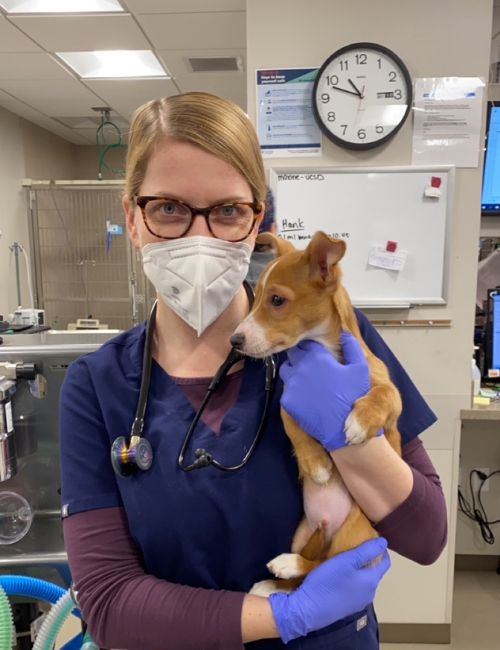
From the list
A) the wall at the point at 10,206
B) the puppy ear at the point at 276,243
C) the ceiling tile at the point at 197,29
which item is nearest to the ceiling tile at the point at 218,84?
the ceiling tile at the point at 197,29

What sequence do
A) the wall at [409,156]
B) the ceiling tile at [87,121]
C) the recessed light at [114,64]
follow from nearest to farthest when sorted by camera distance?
the wall at [409,156], the recessed light at [114,64], the ceiling tile at [87,121]

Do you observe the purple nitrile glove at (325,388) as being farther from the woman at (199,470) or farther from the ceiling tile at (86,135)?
the ceiling tile at (86,135)

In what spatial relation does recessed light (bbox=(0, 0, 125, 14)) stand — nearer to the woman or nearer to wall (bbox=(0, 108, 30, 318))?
wall (bbox=(0, 108, 30, 318))

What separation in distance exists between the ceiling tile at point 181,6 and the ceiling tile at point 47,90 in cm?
146

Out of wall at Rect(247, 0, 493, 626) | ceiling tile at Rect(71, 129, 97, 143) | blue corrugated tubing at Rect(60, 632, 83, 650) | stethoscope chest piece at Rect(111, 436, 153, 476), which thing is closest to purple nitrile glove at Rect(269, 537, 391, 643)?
stethoscope chest piece at Rect(111, 436, 153, 476)

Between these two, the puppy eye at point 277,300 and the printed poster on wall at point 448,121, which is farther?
the printed poster on wall at point 448,121

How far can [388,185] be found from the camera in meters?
2.12

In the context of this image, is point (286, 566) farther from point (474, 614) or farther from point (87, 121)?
point (87, 121)

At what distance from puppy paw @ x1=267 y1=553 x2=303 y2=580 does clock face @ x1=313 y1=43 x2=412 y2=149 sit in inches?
A: 67.2

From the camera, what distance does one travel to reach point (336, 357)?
1.00 m

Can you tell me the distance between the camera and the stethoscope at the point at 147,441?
819 mm

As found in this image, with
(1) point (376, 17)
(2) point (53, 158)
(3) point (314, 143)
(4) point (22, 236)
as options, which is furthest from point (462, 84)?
(2) point (53, 158)

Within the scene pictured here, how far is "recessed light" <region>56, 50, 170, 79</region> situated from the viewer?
3475 millimetres

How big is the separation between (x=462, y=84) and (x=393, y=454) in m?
1.79
